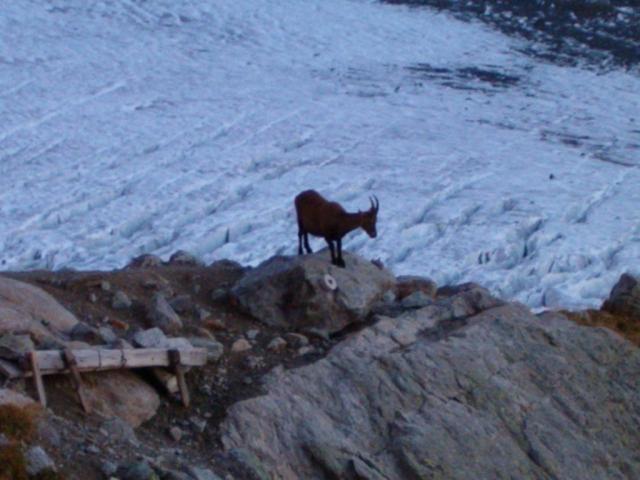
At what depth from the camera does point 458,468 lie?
9539mm

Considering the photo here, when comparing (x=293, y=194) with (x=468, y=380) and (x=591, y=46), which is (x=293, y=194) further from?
(x=591, y=46)

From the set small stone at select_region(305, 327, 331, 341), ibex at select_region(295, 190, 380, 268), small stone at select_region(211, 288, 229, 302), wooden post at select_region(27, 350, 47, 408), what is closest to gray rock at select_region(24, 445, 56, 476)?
wooden post at select_region(27, 350, 47, 408)

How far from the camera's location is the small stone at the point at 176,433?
9.03 m

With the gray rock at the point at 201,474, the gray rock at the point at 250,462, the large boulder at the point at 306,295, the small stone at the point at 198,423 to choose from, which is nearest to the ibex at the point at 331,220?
the large boulder at the point at 306,295

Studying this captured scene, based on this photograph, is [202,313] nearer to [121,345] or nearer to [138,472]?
[121,345]

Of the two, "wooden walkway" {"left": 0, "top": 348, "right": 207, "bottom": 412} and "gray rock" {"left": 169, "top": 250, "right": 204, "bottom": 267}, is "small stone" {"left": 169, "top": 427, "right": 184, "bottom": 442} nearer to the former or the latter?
"wooden walkway" {"left": 0, "top": 348, "right": 207, "bottom": 412}

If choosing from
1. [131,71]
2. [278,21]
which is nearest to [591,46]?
[278,21]

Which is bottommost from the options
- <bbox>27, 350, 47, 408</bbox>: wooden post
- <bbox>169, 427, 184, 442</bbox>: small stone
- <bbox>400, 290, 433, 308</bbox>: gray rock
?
<bbox>400, 290, 433, 308</bbox>: gray rock

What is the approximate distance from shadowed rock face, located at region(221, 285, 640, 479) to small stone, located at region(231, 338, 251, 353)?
2.39ft

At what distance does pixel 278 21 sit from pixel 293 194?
1306cm

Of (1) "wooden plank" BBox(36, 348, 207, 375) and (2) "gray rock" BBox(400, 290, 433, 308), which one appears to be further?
(2) "gray rock" BBox(400, 290, 433, 308)

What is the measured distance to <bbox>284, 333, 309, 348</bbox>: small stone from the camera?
11133mm

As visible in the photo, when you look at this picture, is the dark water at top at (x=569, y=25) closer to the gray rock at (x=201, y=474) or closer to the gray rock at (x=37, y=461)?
the gray rock at (x=201, y=474)

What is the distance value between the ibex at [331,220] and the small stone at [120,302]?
210cm
